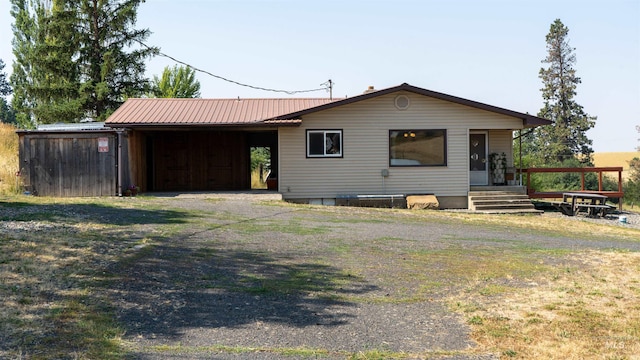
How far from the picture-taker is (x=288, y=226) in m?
11.6

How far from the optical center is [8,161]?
64.8 ft

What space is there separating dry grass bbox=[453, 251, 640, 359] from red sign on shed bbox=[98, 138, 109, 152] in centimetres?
1336

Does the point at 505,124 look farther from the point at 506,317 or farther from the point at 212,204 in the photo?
the point at 506,317

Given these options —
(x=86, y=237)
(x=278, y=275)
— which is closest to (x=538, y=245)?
(x=278, y=275)

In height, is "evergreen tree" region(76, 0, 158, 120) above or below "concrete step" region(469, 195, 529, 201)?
above

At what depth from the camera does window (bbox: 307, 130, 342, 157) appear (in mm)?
18828

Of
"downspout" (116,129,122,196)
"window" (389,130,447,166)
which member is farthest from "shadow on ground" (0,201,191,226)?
"window" (389,130,447,166)

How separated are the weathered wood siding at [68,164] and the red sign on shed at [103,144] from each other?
3.4 inches

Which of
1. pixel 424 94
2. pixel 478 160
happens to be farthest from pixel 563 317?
pixel 478 160

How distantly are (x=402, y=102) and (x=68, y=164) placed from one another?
10868 millimetres

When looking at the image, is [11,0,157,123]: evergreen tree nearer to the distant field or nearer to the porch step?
the porch step

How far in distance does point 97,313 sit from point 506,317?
3981 mm

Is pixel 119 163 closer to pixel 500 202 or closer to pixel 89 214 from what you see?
pixel 89 214

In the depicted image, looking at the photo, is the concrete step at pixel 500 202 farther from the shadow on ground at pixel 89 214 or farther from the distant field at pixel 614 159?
the distant field at pixel 614 159
